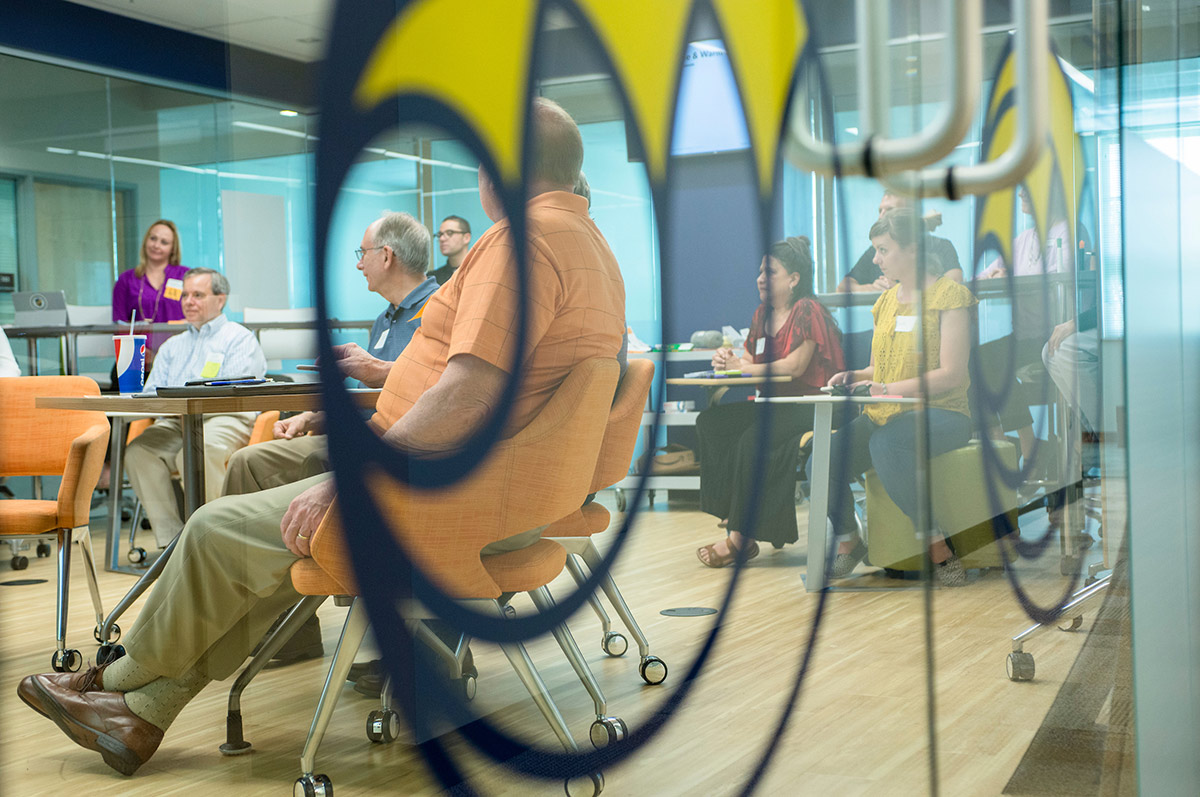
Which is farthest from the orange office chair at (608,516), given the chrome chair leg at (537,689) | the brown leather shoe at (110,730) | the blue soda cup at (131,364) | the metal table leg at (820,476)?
the blue soda cup at (131,364)

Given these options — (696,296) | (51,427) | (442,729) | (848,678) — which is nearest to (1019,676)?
(848,678)

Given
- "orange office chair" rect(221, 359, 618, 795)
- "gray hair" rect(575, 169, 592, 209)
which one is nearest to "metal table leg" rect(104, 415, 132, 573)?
"orange office chair" rect(221, 359, 618, 795)

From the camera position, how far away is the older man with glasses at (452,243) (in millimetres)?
1685

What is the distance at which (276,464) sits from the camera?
7.06ft

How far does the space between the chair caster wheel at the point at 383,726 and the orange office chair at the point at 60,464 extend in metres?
0.87

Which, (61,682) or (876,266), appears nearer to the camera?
(876,266)

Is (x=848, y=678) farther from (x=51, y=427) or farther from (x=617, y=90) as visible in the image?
(x=51, y=427)

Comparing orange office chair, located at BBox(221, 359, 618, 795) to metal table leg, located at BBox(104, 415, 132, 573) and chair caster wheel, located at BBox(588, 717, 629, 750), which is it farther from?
metal table leg, located at BBox(104, 415, 132, 573)

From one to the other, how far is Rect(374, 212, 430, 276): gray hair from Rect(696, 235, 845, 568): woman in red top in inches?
18.3

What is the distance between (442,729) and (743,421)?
688 millimetres

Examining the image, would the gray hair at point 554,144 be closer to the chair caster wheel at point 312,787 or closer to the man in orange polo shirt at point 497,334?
the man in orange polo shirt at point 497,334

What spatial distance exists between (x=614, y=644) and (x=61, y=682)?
132cm

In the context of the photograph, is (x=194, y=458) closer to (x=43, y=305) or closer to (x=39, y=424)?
(x=39, y=424)

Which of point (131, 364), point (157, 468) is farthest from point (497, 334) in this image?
point (157, 468)
